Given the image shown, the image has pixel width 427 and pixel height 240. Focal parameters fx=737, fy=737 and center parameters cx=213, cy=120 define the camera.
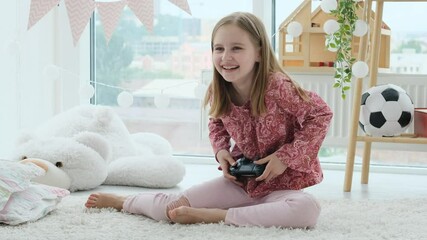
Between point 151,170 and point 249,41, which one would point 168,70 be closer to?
point 151,170

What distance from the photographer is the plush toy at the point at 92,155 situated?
2250 mm

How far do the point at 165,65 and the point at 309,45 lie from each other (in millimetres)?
728

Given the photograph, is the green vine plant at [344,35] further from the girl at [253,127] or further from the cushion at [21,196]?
the cushion at [21,196]

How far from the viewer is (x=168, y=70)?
313 centimetres

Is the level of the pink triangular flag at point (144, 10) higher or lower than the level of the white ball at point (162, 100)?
higher

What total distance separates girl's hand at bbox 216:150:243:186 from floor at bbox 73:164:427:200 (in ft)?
1.49

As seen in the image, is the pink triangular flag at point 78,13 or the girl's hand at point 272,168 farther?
the pink triangular flag at point 78,13

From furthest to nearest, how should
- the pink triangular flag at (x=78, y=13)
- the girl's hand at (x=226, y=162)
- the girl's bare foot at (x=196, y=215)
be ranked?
the pink triangular flag at (x=78, y=13) < the girl's hand at (x=226, y=162) < the girl's bare foot at (x=196, y=215)

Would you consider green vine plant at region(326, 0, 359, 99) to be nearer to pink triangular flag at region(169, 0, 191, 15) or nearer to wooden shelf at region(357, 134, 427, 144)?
wooden shelf at region(357, 134, 427, 144)

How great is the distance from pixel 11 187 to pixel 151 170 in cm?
71

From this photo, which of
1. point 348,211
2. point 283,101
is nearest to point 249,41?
point 283,101

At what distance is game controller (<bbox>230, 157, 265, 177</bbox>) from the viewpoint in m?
1.75

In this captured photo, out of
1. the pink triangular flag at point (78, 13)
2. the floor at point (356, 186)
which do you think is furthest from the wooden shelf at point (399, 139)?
the pink triangular flag at point (78, 13)

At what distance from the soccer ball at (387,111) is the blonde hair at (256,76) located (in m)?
0.62
